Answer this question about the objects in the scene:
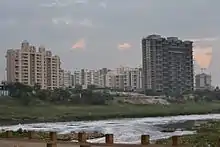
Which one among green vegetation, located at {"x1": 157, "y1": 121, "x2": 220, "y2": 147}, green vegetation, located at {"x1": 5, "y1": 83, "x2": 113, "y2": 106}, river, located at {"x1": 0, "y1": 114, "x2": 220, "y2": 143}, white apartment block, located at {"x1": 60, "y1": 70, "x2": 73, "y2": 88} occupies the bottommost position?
river, located at {"x1": 0, "y1": 114, "x2": 220, "y2": 143}

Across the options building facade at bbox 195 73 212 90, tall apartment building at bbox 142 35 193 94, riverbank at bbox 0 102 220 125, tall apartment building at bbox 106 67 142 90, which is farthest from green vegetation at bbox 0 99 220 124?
building facade at bbox 195 73 212 90

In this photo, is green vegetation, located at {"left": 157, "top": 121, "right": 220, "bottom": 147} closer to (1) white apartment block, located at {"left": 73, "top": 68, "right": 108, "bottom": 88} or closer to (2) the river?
(2) the river

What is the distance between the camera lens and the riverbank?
8850 cm

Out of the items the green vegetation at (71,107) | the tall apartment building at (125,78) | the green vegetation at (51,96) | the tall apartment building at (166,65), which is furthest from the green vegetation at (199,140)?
the tall apartment building at (125,78)

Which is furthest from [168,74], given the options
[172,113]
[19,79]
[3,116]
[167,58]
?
[3,116]

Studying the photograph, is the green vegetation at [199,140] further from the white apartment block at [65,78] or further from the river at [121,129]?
the white apartment block at [65,78]

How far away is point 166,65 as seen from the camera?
136 metres

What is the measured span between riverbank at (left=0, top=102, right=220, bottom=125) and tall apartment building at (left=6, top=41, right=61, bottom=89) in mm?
22011

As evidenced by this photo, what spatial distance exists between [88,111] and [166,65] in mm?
44202

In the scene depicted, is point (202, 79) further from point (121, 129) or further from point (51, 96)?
point (121, 129)

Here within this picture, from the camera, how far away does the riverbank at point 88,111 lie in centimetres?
8850

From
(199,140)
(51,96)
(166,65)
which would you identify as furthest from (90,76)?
(199,140)

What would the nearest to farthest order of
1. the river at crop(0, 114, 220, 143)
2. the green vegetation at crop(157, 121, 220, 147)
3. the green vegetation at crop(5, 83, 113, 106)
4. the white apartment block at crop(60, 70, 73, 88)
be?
1. the green vegetation at crop(157, 121, 220, 147)
2. the river at crop(0, 114, 220, 143)
3. the green vegetation at crop(5, 83, 113, 106)
4. the white apartment block at crop(60, 70, 73, 88)

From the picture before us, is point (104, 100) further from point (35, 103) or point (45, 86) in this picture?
point (45, 86)
